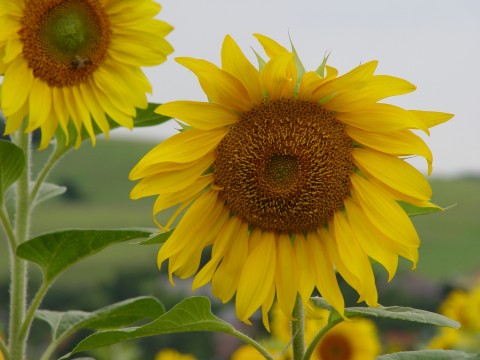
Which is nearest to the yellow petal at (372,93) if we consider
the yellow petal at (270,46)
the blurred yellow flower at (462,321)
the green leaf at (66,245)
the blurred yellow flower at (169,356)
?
the yellow petal at (270,46)

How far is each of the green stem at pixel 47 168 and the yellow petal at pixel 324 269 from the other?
85 cm

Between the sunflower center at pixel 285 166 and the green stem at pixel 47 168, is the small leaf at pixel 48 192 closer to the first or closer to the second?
the green stem at pixel 47 168

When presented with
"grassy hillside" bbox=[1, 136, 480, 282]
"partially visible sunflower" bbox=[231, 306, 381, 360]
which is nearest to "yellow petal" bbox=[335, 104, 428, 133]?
"partially visible sunflower" bbox=[231, 306, 381, 360]

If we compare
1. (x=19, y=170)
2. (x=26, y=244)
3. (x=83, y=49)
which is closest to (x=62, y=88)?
(x=83, y=49)

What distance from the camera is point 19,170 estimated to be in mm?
1958

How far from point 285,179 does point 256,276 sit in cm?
18

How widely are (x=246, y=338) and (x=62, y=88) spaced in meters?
0.96

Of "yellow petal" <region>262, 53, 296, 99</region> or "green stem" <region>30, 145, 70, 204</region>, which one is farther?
"green stem" <region>30, 145, 70, 204</region>

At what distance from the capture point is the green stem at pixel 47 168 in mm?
2086

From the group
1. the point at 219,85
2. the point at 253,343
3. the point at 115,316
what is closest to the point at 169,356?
the point at 115,316

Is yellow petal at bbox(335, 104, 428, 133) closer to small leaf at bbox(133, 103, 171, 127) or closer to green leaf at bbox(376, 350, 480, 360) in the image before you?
green leaf at bbox(376, 350, 480, 360)

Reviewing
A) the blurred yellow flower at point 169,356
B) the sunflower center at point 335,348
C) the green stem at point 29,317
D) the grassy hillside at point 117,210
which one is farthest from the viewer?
the grassy hillside at point 117,210

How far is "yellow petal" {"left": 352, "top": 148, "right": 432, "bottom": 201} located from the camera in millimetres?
1359

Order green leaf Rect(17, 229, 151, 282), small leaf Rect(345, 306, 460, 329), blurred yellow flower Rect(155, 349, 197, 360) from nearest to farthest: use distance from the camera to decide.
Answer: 1. small leaf Rect(345, 306, 460, 329)
2. green leaf Rect(17, 229, 151, 282)
3. blurred yellow flower Rect(155, 349, 197, 360)
